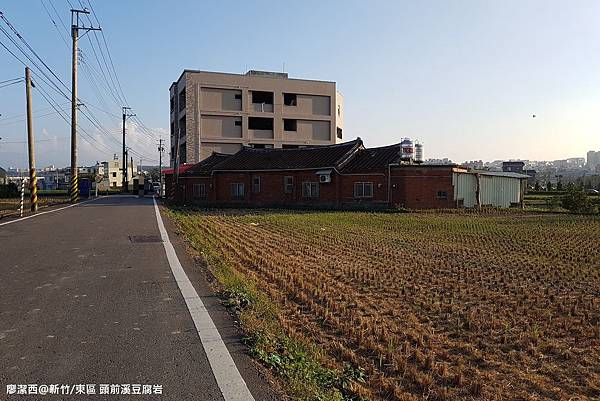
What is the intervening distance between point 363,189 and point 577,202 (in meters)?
12.6

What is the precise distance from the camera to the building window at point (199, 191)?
4209 cm

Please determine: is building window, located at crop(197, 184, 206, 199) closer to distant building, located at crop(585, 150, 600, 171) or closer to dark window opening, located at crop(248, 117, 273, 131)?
dark window opening, located at crop(248, 117, 273, 131)

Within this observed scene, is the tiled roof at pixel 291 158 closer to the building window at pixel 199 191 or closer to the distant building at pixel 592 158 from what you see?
the building window at pixel 199 191

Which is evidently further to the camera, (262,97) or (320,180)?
(262,97)

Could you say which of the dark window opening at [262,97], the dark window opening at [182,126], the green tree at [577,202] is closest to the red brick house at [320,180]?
the green tree at [577,202]

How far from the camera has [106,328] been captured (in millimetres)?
5520

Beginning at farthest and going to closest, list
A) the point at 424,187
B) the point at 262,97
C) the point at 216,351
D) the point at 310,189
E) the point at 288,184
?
the point at 262,97 → the point at 288,184 → the point at 310,189 → the point at 424,187 → the point at 216,351

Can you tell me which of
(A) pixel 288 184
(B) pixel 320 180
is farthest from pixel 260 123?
(B) pixel 320 180

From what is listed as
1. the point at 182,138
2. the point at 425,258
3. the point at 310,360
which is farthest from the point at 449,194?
the point at 182,138

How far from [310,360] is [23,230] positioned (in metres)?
13.2

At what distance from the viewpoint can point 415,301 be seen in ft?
26.0

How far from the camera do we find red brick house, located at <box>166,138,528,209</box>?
31781 millimetres

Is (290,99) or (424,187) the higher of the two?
(290,99)

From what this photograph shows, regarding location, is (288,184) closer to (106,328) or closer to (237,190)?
(237,190)
